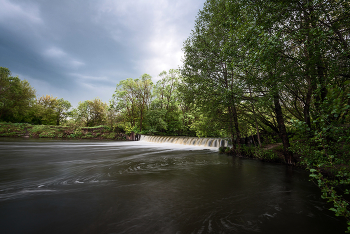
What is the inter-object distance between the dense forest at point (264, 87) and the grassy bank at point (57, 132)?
3.28 meters

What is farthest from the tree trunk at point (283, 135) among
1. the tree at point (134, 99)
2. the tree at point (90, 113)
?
the tree at point (90, 113)

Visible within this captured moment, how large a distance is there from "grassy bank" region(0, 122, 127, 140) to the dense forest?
328cm

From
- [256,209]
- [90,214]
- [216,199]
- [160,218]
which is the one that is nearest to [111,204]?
[90,214]

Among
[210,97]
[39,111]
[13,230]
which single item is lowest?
[13,230]

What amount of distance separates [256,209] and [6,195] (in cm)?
618

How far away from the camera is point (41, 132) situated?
103 feet

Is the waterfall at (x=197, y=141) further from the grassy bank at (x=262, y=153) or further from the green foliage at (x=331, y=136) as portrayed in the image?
the green foliage at (x=331, y=136)

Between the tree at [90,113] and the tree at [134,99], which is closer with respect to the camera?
the tree at [134,99]

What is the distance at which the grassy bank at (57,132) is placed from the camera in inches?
1147

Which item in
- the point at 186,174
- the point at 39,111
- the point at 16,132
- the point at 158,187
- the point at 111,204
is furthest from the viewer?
the point at 39,111

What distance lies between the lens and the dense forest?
3305 millimetres

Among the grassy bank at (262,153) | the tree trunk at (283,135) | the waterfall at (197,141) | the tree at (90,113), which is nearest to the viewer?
the tree trunk at (283,135)

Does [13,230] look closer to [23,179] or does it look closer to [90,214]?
[90,214]

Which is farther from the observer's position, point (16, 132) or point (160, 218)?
point (16, 132)
